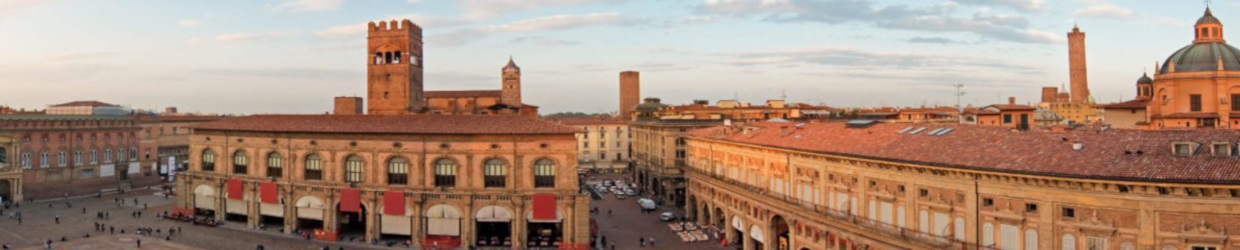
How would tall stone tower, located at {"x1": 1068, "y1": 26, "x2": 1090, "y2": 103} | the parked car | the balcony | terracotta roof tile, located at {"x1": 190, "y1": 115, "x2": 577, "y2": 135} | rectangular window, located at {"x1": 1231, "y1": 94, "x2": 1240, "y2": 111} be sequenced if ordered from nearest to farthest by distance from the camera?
the balcony → terracotta roof tile, located at {"x1": 190, "y1": 115, "x2": 577, "y2": 135} → rectangular window, located at {"x1": 1231, "y1": 94, "x2": 1240, "y2": 111} → the parked car → tall stone tower, located at {"x1": 1068, "y1": 26, "x2": 1090, "y2": 103}

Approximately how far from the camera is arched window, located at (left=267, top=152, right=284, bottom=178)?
2336 inches

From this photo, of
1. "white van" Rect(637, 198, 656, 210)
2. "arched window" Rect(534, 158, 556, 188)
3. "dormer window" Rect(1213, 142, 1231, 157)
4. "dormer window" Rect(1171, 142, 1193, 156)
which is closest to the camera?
"dormer window" Rect(1213, 142, 1231, 157)

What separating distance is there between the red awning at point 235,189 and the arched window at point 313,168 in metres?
7.34

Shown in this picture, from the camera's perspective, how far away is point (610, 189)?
304ft

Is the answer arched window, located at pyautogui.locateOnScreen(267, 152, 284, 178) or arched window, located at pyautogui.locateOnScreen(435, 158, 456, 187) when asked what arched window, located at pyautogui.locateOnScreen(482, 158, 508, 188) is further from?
arched window, located at pyautogui.locateOnScreen(267, 152, 284, 178)

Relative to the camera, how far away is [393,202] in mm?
53750

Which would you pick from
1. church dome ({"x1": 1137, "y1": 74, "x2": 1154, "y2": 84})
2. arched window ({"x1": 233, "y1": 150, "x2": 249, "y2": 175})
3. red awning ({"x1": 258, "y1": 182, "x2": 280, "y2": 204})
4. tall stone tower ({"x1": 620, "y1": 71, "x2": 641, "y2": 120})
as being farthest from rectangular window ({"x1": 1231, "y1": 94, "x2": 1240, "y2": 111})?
tall stone tower ({"x1": 620, "y1": 71, "x2": 641, "y2": 120})

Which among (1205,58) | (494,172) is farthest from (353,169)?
(1205,58)

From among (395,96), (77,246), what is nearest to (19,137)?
(77,246)

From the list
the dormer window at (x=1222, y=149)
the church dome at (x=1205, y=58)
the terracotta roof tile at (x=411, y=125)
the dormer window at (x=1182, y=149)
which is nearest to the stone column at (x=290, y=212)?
the terracotta roof tile at (x=411, y=125)

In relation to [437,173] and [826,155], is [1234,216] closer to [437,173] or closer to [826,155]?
[826,155]

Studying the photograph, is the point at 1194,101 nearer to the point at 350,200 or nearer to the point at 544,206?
the point at 544,206

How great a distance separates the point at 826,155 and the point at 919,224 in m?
7.52

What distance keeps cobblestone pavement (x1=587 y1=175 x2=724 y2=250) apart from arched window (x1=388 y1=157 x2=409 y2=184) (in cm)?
1505
